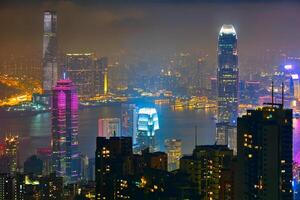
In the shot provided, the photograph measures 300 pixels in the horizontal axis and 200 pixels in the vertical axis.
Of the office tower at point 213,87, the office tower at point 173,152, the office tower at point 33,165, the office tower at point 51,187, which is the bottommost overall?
the office tower at point 51,187

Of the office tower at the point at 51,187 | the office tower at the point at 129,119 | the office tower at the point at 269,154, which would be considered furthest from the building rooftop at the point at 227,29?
the office tower at the point at 269,154

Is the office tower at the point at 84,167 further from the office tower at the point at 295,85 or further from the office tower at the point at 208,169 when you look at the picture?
the office tower at the point at 295,85

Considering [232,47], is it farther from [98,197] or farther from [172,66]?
[98,197]

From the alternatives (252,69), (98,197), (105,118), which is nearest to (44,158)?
(105,118)

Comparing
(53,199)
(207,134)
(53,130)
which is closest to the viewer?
(53,199)

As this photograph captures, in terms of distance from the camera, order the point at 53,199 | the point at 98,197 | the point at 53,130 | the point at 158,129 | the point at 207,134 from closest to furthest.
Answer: the point at 98,197 < the point at 53,199 < the point at 207,134 < the point at 158,129 < the point at 53,130

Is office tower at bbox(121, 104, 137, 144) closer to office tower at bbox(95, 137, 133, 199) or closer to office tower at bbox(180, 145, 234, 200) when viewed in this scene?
office tower at bbox(95, 137, 133, 199)

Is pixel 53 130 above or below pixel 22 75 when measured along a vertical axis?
below

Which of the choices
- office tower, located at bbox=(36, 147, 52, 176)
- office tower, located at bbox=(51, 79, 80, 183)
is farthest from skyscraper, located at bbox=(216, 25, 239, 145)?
office tower, located at bbox=(36, 147, 52, 176)
